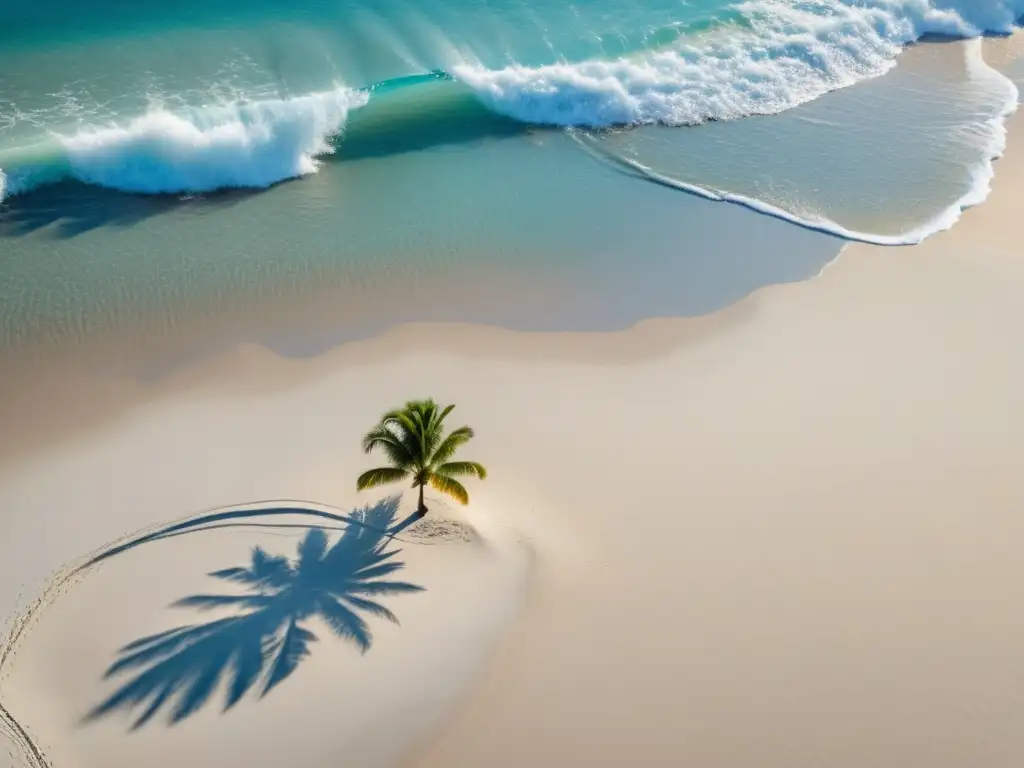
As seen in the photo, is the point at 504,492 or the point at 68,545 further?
the point at 504,492

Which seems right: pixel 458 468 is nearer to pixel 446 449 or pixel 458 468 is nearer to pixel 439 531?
pixel 446 449

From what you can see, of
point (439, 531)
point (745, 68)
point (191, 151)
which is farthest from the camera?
point (745, 68)

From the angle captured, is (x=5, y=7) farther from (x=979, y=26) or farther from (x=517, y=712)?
(x=979, y=26)

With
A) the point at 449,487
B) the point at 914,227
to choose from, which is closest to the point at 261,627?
the point at 449,487

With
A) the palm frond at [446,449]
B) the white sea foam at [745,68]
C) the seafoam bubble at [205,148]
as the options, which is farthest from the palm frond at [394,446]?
the white sea foam at [745,68]

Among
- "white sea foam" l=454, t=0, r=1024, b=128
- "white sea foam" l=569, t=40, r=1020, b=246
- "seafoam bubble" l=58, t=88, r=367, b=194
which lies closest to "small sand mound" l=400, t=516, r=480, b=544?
"seafoam bubble" l=58, t=88, r=367, b=194

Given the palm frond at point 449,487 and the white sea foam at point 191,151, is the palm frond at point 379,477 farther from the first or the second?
the white sea foam at point 191,151

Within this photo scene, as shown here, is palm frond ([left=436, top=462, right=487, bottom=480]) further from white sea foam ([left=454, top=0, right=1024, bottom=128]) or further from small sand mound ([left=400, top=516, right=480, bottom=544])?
white sea foam ([left=454, top=0, right=1024, bottom=128])

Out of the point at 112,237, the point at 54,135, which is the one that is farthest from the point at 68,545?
the point at 54,135
